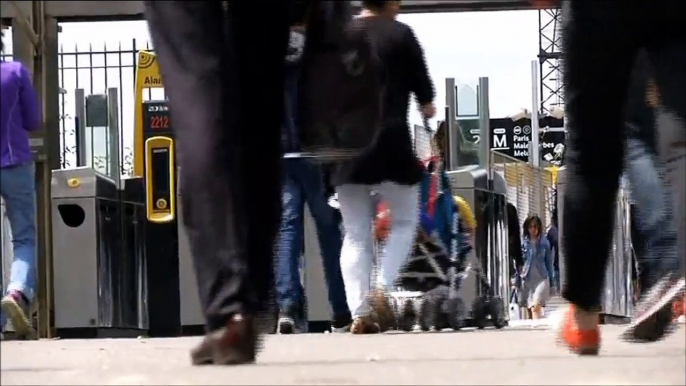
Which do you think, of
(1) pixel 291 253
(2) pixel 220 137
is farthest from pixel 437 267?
(2) pixel 220 137

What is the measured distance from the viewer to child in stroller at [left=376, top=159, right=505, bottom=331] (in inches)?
223

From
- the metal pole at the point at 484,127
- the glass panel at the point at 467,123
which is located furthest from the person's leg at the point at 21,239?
the glass panel at the point at 467,123

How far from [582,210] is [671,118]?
0.35 metres

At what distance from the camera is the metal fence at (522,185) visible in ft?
24.6

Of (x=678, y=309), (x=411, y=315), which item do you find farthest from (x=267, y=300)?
(x=411, y=315)

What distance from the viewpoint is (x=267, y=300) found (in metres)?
2.56

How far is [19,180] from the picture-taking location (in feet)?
5.91

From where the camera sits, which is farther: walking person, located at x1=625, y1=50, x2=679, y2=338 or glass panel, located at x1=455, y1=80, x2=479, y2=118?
glass panel, located at x1=455, y1=80, x2=479, y2=118

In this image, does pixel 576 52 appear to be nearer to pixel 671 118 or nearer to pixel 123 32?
pixel 671 118

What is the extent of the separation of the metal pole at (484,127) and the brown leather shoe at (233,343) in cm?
446

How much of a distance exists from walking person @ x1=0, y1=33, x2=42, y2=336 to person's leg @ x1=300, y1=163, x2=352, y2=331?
8.86ft

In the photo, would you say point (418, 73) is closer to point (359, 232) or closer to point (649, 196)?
point (359, 232)

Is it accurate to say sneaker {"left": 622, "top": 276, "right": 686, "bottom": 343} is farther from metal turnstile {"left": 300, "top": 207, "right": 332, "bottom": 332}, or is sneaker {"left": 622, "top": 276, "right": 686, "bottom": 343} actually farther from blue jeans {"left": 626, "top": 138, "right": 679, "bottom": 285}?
metal turnstile {"left": 300, "top": 207, "right": 332, "bottom": 332}

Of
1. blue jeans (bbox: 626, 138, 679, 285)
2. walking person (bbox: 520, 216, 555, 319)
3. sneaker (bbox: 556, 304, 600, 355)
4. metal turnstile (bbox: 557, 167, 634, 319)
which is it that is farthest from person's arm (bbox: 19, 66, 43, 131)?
walking person (bbox: 520, 216, 555, 319)
